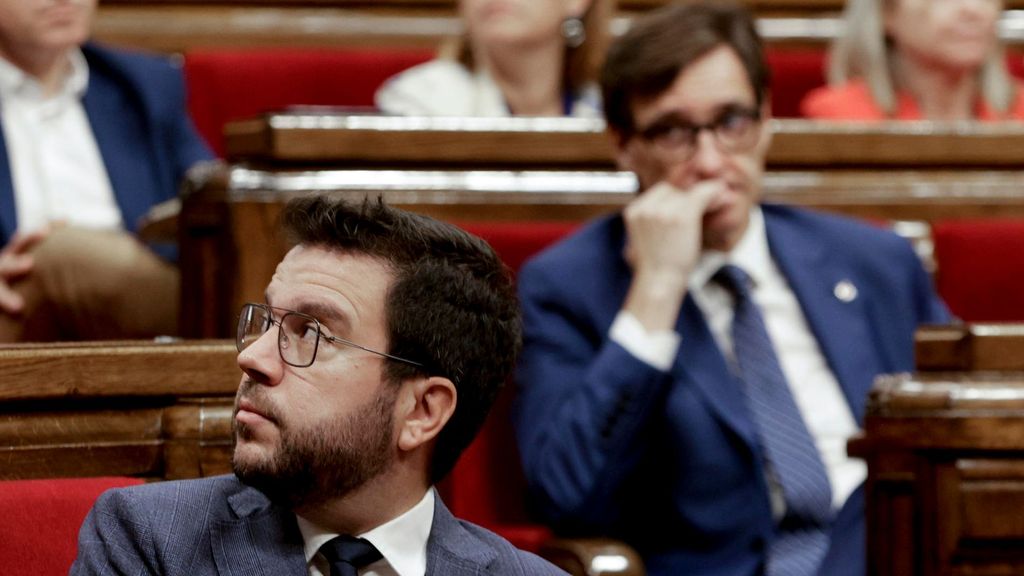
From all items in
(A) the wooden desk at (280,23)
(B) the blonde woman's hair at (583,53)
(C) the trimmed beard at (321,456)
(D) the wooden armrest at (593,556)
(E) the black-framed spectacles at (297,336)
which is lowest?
(D) the wooden armrest at (593,556)

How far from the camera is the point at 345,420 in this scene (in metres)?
0.62

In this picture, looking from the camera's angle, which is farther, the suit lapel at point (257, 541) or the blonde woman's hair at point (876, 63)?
the blonde woman's hair at point (876, 63)

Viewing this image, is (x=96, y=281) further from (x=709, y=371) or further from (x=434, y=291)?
(x=434, y=291)

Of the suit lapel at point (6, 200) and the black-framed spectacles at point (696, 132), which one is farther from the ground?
the black-framed spectacles at point (696, 132)

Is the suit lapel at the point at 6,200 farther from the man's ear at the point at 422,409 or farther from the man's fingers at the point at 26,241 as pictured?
the man's ear at the point at 422,409

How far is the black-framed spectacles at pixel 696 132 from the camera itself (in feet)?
3.44

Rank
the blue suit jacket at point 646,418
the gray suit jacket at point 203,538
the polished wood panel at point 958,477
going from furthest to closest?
the blue suit jacket at point 646,418 < the polished wood panel at point 958,477 < the gray suit jacket at point 203,538

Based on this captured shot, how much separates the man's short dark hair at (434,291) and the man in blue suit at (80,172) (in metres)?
0.48

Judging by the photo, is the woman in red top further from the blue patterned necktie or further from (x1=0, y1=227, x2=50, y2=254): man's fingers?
(x1=0, y1=227, x2=50, y2=254): man's fingers

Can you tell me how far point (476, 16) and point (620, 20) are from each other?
1.26ft

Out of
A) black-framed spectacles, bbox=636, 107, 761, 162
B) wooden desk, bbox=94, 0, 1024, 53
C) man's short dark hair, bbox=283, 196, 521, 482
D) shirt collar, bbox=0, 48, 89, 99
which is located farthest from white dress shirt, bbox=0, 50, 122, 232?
man's short dark hair, bbox=283, 196, 521, 482

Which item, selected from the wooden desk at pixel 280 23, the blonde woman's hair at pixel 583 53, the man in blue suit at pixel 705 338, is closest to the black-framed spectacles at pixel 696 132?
the man in blue suit at pixel 705 338

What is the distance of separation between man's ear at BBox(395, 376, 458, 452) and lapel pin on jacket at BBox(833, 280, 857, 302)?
49 centimetres

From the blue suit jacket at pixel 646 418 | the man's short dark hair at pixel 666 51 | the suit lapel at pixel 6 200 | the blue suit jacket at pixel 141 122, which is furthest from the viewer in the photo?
the blue suit jacket at pixel 141 122
